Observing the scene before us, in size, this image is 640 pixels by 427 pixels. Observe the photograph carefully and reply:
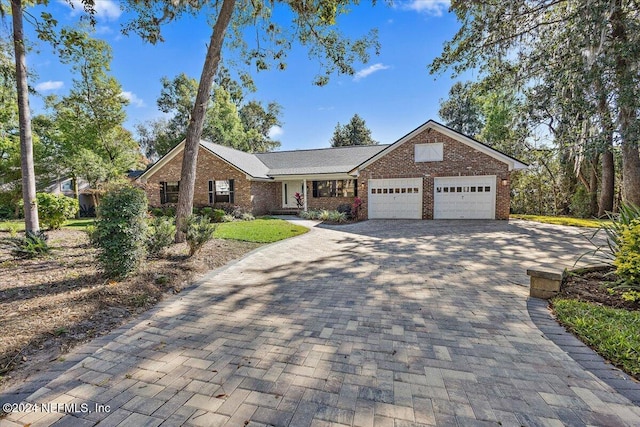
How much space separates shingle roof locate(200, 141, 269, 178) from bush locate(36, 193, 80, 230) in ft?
26.0

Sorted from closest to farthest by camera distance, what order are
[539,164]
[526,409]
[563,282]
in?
[526,409]
[563,282]
[539,164]

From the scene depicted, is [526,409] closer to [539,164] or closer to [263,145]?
[539,164]

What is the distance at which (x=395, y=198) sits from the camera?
14.9m

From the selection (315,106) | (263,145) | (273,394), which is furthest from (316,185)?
(263,145)

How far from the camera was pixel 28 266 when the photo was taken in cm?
582

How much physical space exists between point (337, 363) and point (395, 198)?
1295 centimetres

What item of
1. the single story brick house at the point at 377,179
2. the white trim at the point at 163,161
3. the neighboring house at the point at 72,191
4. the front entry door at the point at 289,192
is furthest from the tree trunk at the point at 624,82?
the neighboring house at the point at 72,191

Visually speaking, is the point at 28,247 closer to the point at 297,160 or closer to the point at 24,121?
the point at 24,121

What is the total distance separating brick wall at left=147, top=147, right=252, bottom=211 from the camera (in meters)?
17.2

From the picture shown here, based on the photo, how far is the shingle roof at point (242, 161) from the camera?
17.2 metres

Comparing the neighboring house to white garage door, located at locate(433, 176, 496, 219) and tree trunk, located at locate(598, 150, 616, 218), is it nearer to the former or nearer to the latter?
white garage door, located at locate(433, 176, 496, 219)

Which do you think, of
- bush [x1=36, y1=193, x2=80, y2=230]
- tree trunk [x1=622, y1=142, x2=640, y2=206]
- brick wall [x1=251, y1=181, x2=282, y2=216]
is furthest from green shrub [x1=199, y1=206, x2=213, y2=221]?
tree trunk [x1=622, y1=142, x2=640, y2=206]

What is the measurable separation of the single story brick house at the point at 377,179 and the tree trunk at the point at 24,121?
10.2 metres

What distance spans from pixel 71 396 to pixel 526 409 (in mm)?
3457
